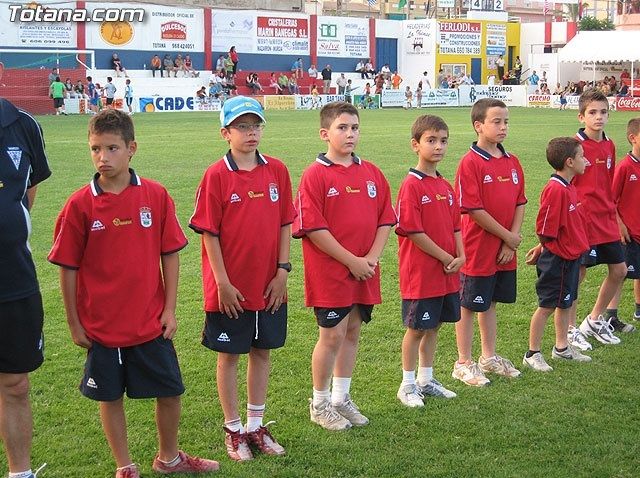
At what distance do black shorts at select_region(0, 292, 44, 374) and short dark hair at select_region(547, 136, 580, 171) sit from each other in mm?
3843

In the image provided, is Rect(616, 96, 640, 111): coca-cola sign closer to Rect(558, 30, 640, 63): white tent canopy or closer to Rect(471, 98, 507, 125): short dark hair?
Rect(558, 30, 640, 63): white tent canopy

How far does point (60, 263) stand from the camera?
4148 millimetres

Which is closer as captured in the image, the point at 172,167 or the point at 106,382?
the point at 106,382

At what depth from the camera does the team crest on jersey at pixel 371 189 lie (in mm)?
5141

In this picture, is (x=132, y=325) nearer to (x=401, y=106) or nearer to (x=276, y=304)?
(x=276, y=304)

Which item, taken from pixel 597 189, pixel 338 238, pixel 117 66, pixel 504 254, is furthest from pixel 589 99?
pixel 117 66

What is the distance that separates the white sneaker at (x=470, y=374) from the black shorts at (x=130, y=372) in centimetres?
235

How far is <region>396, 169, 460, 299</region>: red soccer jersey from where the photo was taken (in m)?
5.45

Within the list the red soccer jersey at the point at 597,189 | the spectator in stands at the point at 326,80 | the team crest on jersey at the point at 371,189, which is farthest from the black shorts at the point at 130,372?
the spectator in stands at the point at 326,80

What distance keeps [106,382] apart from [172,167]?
13307 millimetres

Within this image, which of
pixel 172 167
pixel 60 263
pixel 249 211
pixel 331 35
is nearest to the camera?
pixel 60 263

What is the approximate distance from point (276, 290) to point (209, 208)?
565 mm

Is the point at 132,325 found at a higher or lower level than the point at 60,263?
lower

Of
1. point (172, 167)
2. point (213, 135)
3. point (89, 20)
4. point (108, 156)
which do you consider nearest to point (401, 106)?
point (89, 20)
